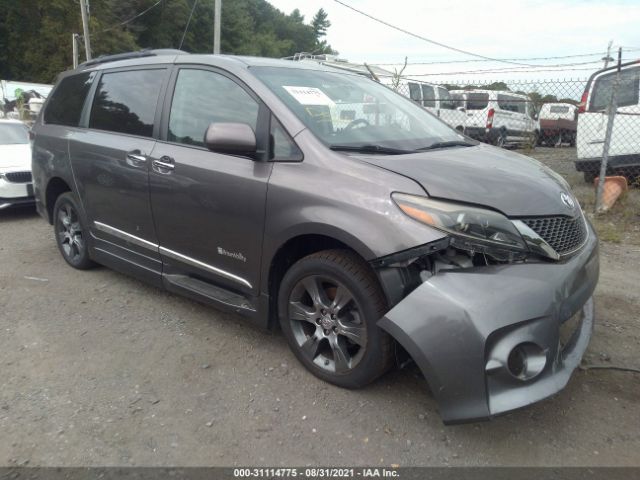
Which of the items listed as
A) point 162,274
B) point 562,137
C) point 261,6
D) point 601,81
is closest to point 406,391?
point 162,274

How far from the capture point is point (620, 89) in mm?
7809

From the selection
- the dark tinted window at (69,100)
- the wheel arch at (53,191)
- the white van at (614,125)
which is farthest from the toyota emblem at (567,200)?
the white van at (614,125)

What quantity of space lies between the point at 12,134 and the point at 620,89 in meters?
9.65

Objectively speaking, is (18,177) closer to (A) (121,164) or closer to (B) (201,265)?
(A) (121,164)

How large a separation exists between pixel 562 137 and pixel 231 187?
19824 millimetres

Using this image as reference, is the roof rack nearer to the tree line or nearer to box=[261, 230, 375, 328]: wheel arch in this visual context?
box=[261, 230, 375, 328]: wheel arch

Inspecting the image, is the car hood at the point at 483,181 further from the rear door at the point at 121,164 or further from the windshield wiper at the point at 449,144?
the rear door at the point at 121,164

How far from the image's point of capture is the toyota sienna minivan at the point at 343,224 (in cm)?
212

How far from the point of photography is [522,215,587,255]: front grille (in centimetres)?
235

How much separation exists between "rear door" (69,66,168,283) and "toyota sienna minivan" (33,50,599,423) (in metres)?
0.02

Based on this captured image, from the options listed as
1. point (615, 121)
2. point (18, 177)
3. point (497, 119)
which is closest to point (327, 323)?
point (18, 177)

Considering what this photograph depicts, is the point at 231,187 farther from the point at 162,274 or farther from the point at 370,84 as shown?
the point at 370,84

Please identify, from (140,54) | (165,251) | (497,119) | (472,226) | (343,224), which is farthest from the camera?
(497,119)

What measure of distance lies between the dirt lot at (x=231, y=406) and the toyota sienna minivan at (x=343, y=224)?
0.25 meters
